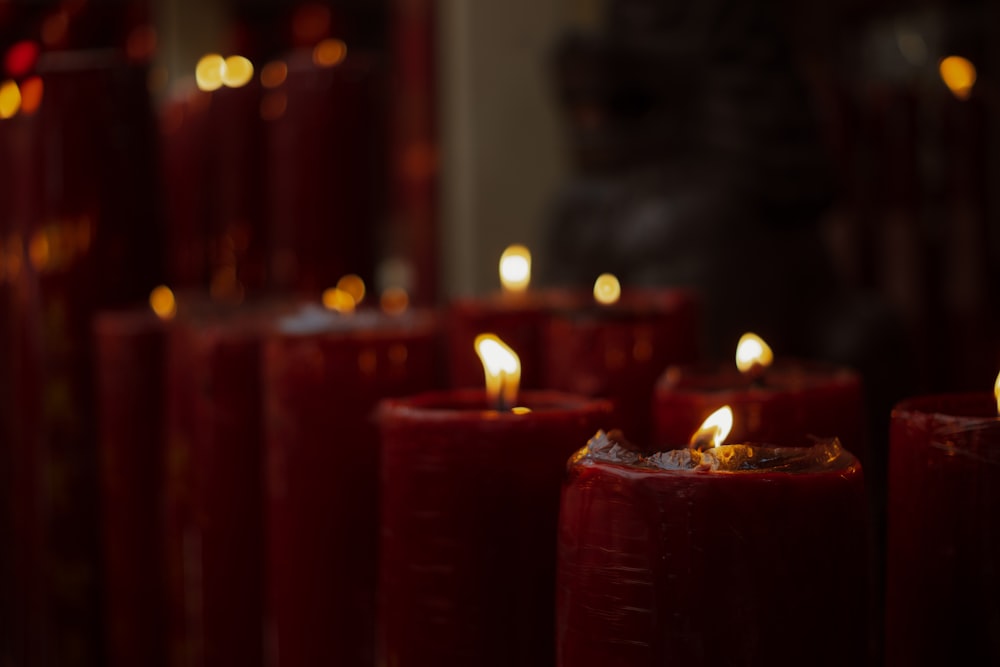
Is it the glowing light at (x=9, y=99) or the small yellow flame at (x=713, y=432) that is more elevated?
the glowing light at (x=9, y=99)

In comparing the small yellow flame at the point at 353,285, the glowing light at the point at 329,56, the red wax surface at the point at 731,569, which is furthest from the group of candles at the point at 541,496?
the glowing light at the point at 329,56

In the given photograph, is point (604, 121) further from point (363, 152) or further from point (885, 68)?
point (885, 68)

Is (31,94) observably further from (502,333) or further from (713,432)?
(713,432)

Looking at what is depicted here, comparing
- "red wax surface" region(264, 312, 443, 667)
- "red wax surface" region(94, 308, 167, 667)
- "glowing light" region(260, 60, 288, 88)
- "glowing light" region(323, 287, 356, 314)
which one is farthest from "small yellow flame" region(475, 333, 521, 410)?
"glowing light" region(260, 60, 288, 88)

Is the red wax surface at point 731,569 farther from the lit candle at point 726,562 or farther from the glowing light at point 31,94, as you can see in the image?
the glowing light at point 31,94

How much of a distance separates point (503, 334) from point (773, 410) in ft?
0.69

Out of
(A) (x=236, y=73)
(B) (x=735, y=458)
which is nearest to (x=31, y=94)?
(A) (x=236, y=73)

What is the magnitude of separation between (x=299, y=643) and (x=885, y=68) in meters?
2.54

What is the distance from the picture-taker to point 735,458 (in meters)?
0.31

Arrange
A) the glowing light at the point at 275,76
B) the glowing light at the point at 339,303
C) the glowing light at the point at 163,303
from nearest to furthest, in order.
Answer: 1. the glowing light at the point at 339,303
2. the glowing light at the point at 163,303
3. the glowing light at the point at 275,76

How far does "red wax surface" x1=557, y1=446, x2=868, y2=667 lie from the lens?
0.95 ft

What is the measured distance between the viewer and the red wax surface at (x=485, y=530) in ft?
1.21

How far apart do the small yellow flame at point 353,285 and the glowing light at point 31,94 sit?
0.25 metres

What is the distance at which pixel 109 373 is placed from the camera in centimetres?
71
